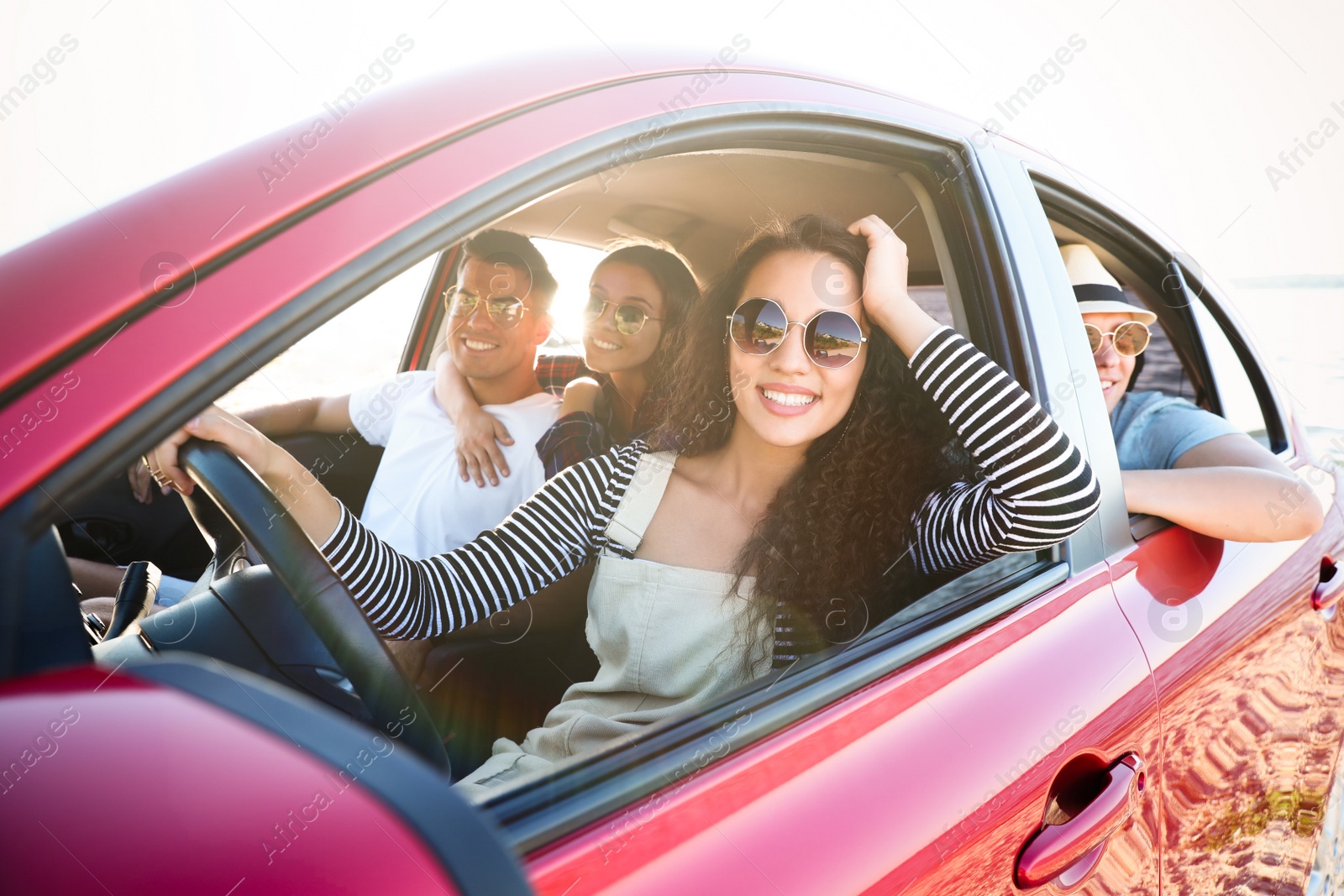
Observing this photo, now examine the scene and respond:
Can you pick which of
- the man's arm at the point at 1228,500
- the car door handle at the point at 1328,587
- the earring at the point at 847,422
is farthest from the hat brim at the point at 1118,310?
the car door handle at the point at 1328,587

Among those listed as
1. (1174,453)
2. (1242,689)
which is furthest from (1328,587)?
(1242,689)

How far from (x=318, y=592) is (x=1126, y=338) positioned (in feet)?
6.48

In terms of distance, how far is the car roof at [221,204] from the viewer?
2.23 ft

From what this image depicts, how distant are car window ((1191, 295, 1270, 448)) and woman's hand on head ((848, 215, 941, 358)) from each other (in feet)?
3.62

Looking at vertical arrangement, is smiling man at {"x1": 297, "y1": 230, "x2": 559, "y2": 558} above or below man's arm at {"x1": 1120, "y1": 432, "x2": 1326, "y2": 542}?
above

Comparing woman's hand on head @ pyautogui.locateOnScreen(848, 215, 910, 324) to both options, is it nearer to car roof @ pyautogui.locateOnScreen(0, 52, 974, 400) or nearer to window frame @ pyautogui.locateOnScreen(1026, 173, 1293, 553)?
window frame @ pyautogui.locateOnScreen(1026, 173, 1293, 553)

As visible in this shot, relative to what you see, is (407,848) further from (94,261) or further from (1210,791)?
(1210,791)

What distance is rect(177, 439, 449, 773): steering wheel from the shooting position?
104cm

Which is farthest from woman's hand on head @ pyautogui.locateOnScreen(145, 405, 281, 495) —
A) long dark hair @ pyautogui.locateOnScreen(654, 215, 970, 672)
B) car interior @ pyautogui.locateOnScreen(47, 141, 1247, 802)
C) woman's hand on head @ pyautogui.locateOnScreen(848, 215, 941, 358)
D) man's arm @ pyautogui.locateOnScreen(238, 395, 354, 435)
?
man's arm @ pyautogui.locateOnScreen(238, 395, 354, 435)

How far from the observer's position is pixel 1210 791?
1.46m

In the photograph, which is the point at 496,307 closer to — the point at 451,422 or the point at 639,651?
the point at 451,422

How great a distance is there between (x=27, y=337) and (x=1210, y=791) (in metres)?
1.74

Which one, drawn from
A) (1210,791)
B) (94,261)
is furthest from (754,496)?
(94,261)

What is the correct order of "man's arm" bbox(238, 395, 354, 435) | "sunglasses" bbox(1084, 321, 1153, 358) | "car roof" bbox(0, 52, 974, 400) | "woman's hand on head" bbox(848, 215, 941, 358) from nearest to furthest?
"car roof" bbox(0, 52, 974, 400) → "woman's hand on head" bbox(848, 215, 941, 358) → "sunglasses" bbox(1084, 321, 1153, 358) → "man's arm" bbox(238, 395, 354, 435)
